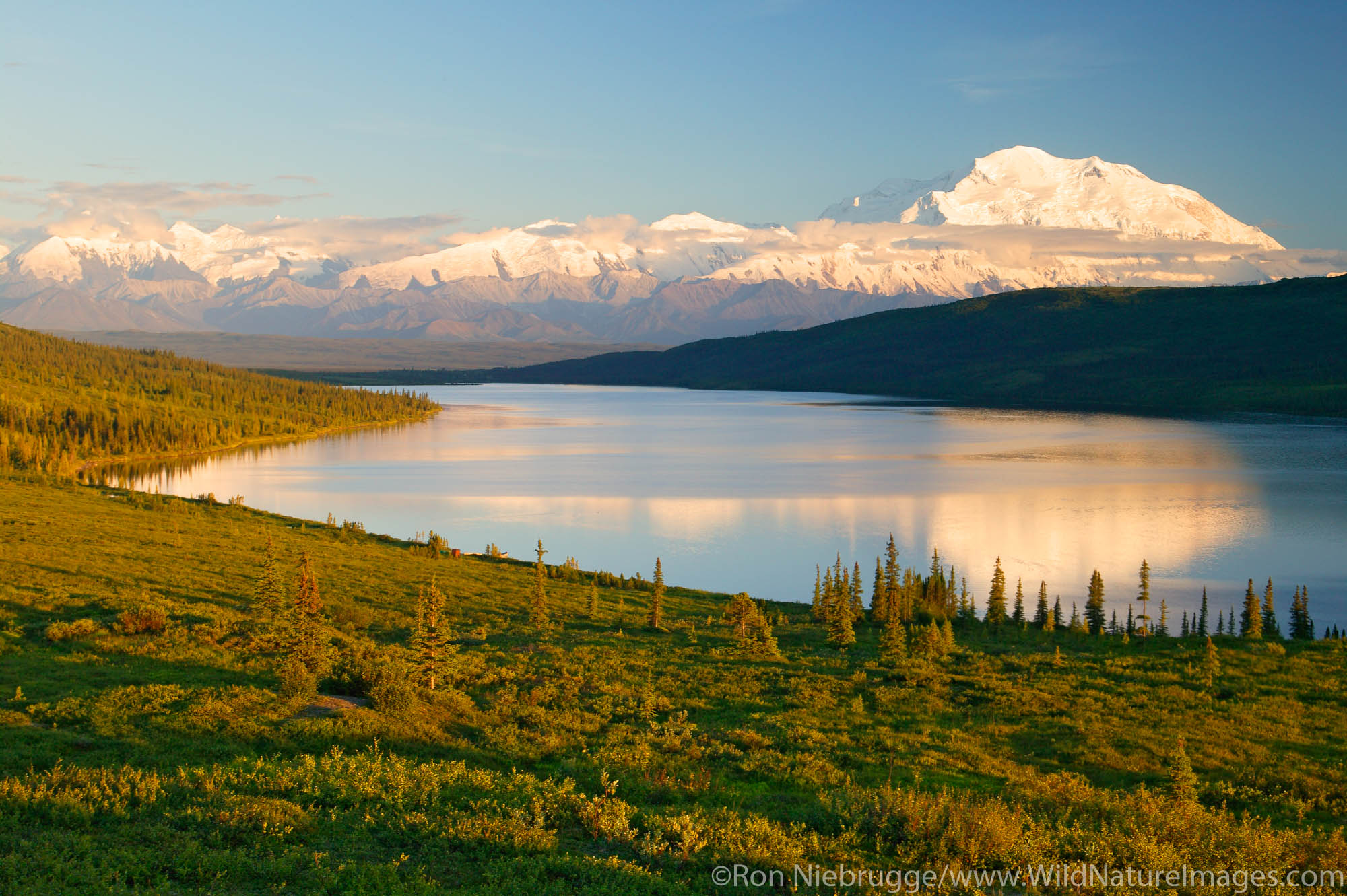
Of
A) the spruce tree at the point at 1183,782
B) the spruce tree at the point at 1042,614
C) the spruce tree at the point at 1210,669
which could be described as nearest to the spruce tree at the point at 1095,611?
the spruce tree at the point at 1042,614

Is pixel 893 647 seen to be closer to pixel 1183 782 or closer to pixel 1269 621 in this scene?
pixel 1183 782

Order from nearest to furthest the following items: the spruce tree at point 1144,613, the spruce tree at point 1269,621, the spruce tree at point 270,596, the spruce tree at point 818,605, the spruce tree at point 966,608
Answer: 1. the spruce tree at point 270,596
2. the spruce tree at point 1144,613
3. the spruce tree at point 1269,621
4. the spruce tree at point 818,605
5. the spruce tree at point 966,608

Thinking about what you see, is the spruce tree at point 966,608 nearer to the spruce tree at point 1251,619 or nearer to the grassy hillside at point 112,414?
the spruce tree at point 1251,619

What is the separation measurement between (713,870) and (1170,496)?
92.1 m

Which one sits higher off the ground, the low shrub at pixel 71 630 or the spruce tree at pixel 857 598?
the low shrub at pixel 71 630

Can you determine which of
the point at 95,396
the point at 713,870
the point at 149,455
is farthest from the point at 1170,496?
the point at 95,396

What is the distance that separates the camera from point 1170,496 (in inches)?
3563

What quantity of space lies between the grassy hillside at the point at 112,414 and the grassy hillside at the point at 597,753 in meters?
86.5

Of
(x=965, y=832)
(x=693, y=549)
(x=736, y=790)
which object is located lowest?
(x=693, y=549)

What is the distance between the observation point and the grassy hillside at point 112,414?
403 ft

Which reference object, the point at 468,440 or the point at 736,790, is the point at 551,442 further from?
the point at 736,790

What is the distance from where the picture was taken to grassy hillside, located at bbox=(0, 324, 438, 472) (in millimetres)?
122688

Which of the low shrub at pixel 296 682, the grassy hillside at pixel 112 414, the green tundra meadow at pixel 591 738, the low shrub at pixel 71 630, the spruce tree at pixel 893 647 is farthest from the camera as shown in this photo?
the grassy hillside at pixel 112 414

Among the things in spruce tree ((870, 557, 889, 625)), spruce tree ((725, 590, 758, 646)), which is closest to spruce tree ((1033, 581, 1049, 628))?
spruce tree ((870, 557, 889, 625))
